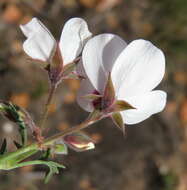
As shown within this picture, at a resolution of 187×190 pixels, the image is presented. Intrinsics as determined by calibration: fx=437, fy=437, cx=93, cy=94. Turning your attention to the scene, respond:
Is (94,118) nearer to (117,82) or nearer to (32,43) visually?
(117,82)

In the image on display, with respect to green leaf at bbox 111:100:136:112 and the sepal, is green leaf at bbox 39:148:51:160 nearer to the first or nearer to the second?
the sepal

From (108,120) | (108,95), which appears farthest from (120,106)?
Answer: (108,120)

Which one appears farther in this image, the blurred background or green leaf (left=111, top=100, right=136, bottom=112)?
the blurred background

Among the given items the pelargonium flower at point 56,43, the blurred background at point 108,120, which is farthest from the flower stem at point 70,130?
the blurred background at point 108,120

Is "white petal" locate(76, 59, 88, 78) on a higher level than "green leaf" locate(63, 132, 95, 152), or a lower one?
higher

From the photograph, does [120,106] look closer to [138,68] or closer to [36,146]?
[138,68]

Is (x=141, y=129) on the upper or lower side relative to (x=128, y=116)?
lower

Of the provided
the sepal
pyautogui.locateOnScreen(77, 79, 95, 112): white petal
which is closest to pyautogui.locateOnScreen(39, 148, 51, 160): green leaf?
the sepal

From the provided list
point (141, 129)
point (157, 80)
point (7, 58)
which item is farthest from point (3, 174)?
point (157, 80)
